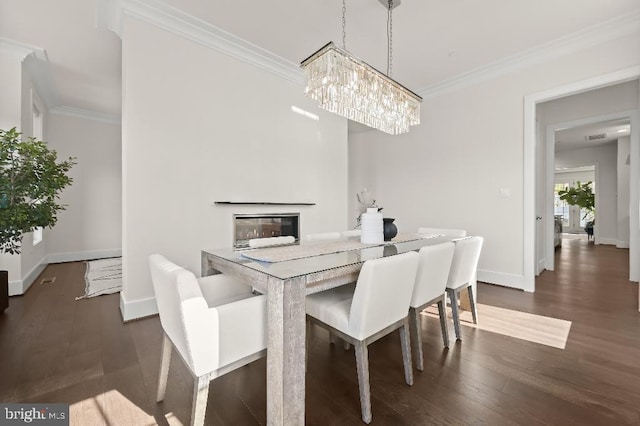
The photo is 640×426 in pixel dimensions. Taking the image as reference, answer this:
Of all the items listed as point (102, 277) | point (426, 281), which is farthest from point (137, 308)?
point (426, 281)

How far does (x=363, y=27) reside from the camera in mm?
2807

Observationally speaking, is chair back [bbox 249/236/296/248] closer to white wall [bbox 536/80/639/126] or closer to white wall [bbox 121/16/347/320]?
white wall [bbox 121/16/347/320]

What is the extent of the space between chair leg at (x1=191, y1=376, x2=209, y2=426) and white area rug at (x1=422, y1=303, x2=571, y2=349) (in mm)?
2138

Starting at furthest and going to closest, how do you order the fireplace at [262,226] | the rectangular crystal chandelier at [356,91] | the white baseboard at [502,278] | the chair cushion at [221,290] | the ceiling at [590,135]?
1. the ceiling at [590,135]
2. the white baseboard at [502,278]
3. the fireplace at [262,226]
4. the rectangular crystal chandelier at [356,91]
5. the chair cushion at [221,290]

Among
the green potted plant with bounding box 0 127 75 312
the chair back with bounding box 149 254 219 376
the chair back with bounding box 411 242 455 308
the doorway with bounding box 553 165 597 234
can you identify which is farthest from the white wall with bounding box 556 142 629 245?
the green potted plant with bounding box 0 127 75 312

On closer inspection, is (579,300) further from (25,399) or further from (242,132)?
(25,399)

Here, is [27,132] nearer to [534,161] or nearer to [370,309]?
[370,309]

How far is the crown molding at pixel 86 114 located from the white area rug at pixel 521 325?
20.9ft

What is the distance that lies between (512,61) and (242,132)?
11.0 ft

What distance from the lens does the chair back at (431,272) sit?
1674 mm

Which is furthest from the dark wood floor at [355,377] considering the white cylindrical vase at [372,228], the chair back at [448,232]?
the chair back at [448,232]

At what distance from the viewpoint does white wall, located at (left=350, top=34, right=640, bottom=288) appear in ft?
10.3

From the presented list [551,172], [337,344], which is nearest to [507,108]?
[551,172]

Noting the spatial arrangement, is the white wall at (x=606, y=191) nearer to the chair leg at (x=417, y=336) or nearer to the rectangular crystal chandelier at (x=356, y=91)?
the rectangular crystal chandelier at (x=356, y=91)
